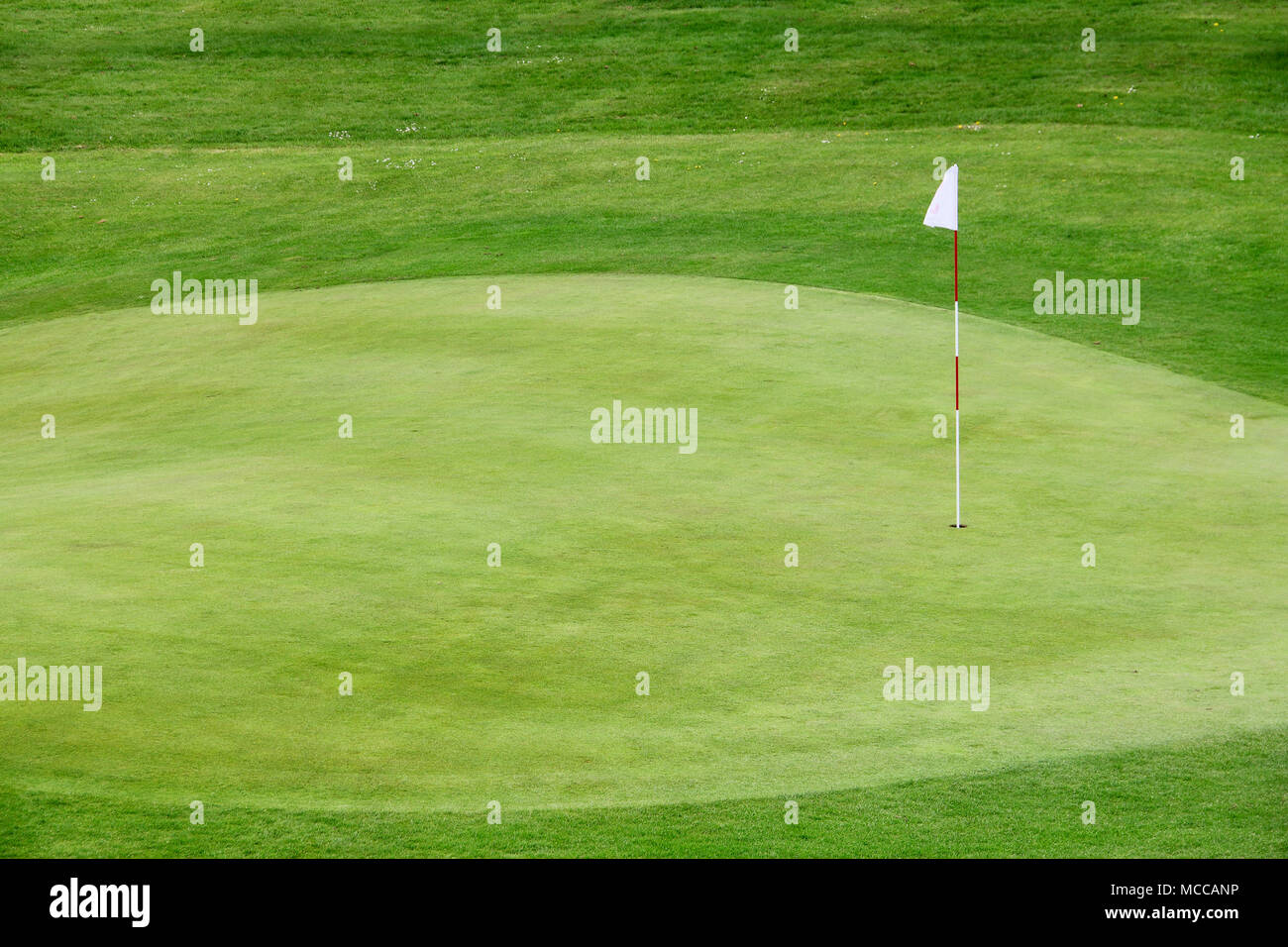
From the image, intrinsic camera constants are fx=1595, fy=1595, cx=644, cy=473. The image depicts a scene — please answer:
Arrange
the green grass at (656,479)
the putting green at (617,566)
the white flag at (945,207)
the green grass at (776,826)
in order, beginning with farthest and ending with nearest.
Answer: the white flag at (945,207) → the putting green at (617,566) → the green grass at (656,479) → the green grass at (776,826)

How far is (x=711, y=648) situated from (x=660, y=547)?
1703 mm

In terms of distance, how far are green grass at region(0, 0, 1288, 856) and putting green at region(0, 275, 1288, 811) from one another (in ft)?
0.14

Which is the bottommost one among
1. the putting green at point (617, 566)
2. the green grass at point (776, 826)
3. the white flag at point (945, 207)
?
the green grass at point (776, 826)

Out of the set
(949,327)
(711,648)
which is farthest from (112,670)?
(949,327)

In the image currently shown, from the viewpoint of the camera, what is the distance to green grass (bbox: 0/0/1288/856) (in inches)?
279

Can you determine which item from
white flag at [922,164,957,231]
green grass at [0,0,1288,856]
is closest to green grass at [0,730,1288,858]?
green grass at [0,0,1288,856]

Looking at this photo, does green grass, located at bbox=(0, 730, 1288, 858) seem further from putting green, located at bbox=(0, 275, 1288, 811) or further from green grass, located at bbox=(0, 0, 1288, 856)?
putting green, located at bbox=(0, 275, 1288, 811)

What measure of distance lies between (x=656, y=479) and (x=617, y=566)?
2.09 m

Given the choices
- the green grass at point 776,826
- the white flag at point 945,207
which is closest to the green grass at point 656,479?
the green grass at point 776,826

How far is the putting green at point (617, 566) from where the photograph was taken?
744 cm

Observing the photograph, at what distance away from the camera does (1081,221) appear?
73.4ft

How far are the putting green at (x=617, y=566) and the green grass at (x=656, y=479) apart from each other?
1.6 inches

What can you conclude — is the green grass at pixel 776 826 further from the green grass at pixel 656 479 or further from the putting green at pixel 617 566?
the putting green at pixel 617 566
